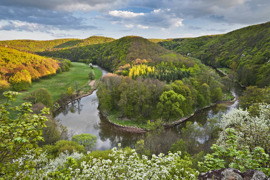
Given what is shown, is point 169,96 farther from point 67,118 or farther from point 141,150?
point 67,118

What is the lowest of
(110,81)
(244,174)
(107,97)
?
(107,97)

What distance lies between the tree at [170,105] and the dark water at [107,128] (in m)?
3.51

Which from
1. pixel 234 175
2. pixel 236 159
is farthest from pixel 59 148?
pixel 234 175

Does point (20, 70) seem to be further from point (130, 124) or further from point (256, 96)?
point (256, 96)

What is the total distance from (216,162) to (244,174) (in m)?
0.89

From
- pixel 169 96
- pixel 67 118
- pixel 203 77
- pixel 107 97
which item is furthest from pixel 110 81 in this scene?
pixel 203 77

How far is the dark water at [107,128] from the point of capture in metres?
28.0

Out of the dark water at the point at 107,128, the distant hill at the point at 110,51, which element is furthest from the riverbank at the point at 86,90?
the distant hill at the point at 110,51

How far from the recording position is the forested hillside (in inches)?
2403

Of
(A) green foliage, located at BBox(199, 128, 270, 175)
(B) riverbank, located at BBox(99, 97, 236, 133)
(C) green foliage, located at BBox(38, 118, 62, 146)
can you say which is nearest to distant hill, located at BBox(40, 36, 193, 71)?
(B) riverbank, located at BBox(99, 97, 236, 133)

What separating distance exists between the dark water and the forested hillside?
26100 mm

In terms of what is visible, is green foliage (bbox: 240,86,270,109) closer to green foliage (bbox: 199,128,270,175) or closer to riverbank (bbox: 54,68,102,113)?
green foliage (bbox: 199,128,270,175)

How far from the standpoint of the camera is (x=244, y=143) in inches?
358

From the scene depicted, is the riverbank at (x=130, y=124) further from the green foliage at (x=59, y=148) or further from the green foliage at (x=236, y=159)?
the green foliage at (x=236, y=159)
